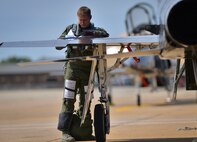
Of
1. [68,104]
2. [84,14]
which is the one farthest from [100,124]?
[84,14]

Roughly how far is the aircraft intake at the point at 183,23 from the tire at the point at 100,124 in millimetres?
2160

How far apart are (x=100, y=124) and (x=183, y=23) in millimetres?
2338

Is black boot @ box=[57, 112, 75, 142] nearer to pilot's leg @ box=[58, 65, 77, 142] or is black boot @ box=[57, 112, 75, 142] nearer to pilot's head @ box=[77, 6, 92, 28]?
pilot's leg @ box=[58, 65, 77, 142]

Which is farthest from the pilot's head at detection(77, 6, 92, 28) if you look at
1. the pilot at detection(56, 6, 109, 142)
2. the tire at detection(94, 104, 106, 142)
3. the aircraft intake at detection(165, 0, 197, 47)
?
the aircraft intake at detection(165, 0, 197, 47)

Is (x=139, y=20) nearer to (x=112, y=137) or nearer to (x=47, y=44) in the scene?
(x=112, y=137)

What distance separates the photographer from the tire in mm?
7809

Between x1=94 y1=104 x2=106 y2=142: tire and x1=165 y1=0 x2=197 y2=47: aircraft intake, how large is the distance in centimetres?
216

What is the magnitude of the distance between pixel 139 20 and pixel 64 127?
23.0 meters

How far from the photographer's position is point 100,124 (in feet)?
25.7

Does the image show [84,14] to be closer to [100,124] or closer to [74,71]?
[74,71]

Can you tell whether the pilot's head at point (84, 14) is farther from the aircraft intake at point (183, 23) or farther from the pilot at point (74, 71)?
the aircraft intake at point (183, 23)

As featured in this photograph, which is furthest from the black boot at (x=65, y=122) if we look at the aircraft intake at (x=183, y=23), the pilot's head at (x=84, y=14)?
the aircraft intake at (x=183, y=23)

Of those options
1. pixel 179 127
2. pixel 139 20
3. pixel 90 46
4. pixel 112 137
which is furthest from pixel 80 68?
pixel 139 20

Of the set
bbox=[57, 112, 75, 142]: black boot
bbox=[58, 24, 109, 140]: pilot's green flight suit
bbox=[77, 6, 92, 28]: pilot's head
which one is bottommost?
bbox=[57, 112, 75, 142]: black boot
